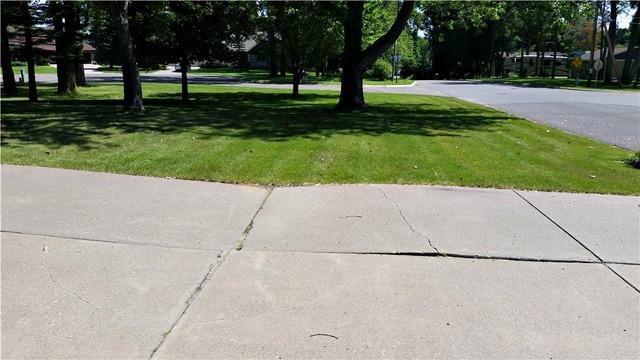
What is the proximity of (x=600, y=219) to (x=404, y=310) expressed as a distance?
3211 millimetres

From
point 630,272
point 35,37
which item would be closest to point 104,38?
point 35,37

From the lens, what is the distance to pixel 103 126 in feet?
38.4

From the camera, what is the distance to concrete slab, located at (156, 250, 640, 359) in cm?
313

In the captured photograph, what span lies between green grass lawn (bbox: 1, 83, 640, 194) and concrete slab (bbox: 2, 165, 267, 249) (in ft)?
2.01

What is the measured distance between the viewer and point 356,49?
57.2ft

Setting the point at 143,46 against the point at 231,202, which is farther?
the point at 143,46

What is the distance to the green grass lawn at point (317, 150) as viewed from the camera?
7.37 m

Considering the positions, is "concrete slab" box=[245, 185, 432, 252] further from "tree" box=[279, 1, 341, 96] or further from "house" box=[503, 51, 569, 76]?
"house" box=[503, 51, 569, 76]

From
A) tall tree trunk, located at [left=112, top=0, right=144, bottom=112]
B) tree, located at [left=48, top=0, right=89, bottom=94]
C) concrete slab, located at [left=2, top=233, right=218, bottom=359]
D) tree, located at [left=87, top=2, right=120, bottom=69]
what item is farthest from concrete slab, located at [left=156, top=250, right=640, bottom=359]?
tree, located at [left=48, top=0, right=89, bottom=94]

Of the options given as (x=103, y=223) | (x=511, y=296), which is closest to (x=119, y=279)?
(x=103, y=223)

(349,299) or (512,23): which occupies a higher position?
(512,23)

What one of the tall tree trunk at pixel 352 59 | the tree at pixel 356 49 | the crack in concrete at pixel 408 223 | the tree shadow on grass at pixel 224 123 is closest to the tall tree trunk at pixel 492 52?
the tree at pixel 356 49

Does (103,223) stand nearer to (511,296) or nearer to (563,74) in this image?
(511,296)

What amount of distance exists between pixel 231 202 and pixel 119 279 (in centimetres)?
222
